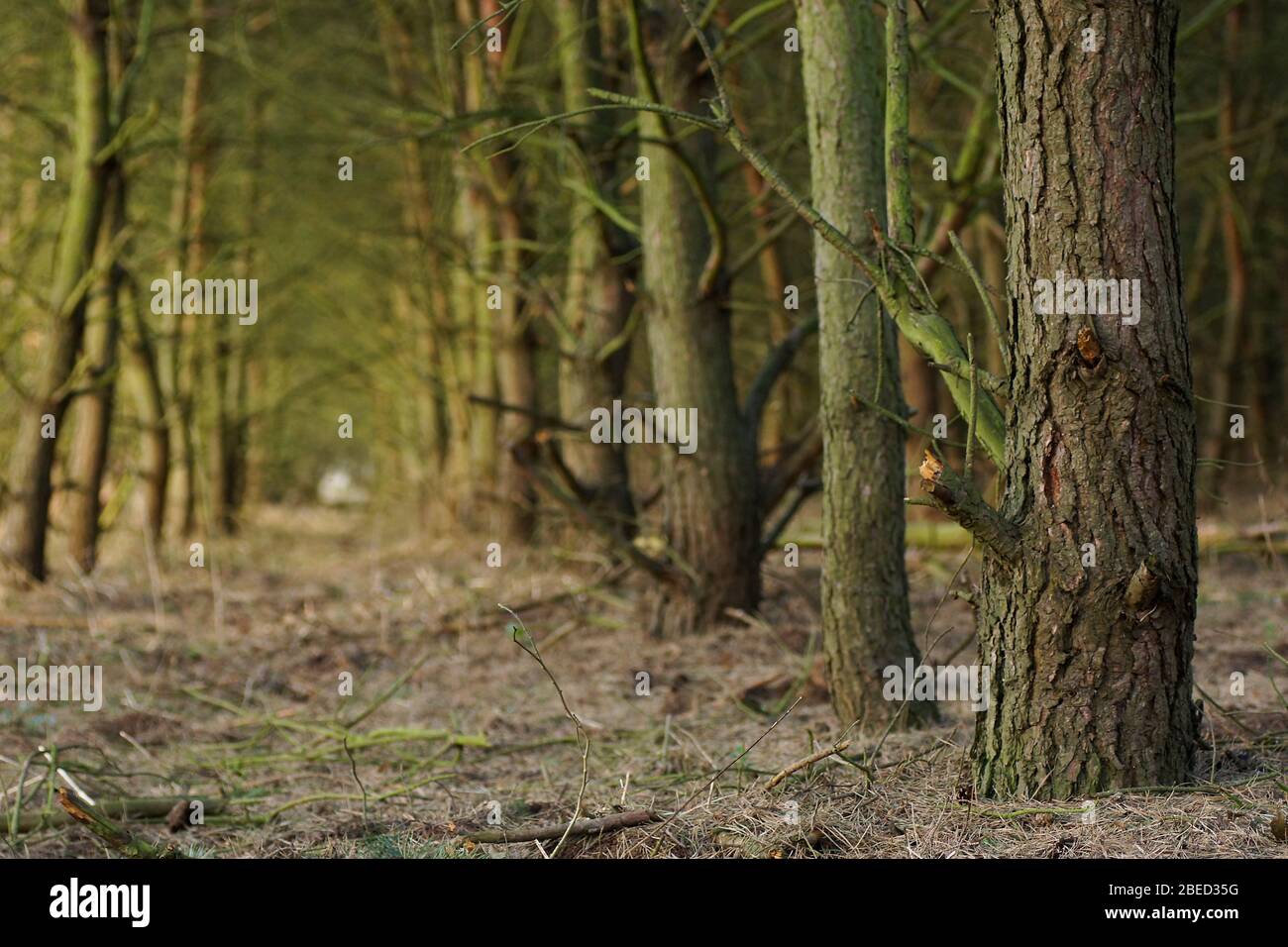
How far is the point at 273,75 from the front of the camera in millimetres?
12336

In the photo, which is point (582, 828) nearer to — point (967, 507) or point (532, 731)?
point (967, 507)

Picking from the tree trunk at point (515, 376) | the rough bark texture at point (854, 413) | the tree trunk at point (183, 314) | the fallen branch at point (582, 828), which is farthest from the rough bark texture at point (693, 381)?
the tree trunk at point (183, 314)

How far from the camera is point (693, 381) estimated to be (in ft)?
24.8

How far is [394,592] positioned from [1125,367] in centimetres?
Answer: 703

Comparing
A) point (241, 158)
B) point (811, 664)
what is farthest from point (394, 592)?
point (241, 158)

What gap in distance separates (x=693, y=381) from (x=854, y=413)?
7.39ft

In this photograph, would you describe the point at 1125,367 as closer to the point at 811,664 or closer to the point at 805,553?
the point at 811,664

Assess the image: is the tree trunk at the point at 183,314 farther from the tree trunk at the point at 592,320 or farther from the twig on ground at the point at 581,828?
the twig on ground at the point at 581,828

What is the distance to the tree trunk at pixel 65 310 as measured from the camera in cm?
995

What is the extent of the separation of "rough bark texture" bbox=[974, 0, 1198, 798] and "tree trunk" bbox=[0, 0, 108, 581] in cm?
802

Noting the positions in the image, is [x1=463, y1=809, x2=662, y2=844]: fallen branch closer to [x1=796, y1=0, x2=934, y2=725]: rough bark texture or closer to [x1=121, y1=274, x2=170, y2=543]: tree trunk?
[x1=796, y1=0, x2=934, y2=725]: rough bark texture

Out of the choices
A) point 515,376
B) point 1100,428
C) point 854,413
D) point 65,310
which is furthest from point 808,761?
point 515,376

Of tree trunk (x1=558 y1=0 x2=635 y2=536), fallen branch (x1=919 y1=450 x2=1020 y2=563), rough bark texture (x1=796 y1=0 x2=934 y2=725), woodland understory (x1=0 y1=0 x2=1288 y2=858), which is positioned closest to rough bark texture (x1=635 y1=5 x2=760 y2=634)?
woodland understory (x1=0 y1=0 x2=1288 y2=858)
